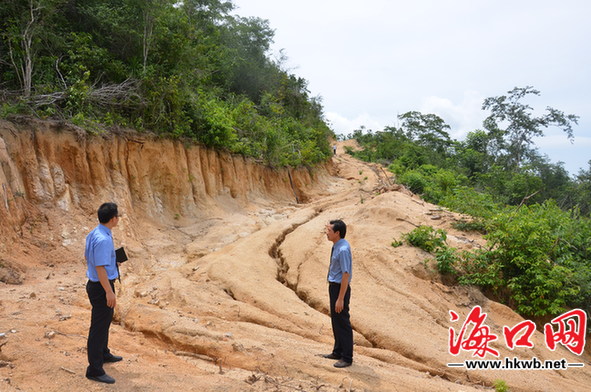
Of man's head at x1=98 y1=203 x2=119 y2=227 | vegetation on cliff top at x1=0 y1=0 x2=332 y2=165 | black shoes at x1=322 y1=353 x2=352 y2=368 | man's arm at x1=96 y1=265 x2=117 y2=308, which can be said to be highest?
vegetation on cliff top at x1=0 y1=0 x2=332 y2=165

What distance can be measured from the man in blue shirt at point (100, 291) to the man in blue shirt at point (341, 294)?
221 centimetres

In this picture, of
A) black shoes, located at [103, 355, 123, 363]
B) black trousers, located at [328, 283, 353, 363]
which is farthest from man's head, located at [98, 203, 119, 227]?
black trousers, located at [328, 283, 353, 363]

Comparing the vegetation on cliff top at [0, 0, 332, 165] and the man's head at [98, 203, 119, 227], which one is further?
the vegetation on cliff top at [0, 0, 332, 165]

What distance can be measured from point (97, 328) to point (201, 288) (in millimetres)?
2785

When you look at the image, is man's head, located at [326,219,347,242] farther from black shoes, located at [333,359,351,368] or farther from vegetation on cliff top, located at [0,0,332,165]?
vegetation on cliff top, located at [0,0,332,165]

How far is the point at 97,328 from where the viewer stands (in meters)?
3.58

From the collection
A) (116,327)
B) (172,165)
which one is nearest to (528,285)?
(116,327)

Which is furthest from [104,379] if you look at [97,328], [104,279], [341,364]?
[341,364]

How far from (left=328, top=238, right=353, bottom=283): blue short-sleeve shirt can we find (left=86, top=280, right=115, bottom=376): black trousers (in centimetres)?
228

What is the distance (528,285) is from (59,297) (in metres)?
7.46

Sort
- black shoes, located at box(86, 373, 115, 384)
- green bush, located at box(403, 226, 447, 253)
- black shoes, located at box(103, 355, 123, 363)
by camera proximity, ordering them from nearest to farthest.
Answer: black shoes, located at box(86, 373, 115, 384)
black shoes, located at box(103, 355, 123, 363)
green bush, located at box(403, 226, 447, 253)

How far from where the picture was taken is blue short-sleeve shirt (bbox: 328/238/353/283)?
4254 millimetres

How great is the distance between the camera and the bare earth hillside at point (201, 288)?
4.02 m

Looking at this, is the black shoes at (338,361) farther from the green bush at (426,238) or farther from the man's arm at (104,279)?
the green bush at (426,238)
